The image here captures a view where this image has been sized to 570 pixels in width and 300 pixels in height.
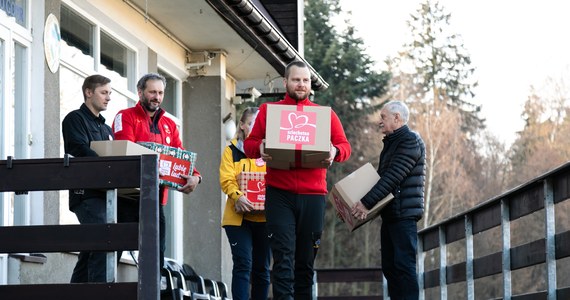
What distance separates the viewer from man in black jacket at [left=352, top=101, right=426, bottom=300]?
8445 mm

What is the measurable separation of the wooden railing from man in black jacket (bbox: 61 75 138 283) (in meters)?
0.68

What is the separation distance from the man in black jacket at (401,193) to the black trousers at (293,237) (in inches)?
32.6

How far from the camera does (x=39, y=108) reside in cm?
930

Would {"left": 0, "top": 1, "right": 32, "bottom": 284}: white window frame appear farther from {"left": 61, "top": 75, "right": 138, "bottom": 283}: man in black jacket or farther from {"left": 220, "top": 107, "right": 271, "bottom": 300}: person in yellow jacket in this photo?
{"left": 220, "top": 107, "right": 271, "bottom": 300}: person in yellow jacket

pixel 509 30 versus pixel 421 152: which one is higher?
pixel 509 30

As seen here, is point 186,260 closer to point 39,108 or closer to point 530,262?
point 39,108

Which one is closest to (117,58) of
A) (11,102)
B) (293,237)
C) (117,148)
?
(11,102)

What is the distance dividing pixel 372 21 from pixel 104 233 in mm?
42039

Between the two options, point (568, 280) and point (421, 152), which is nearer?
point (421, 152)

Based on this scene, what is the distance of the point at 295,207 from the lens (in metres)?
7.62

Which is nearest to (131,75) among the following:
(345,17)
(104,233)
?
(104,233)

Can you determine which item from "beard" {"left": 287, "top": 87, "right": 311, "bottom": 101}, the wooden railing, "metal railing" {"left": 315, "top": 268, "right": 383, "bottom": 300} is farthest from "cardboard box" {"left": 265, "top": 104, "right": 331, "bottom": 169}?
"metal railing" {"left": 315, "top": 268, "right": 383, "bottom": 300}

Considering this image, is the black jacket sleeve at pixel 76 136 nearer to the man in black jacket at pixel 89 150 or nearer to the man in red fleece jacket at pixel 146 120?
the man in black jacket at pixel 89 150

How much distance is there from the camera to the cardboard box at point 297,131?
7.36 metres
